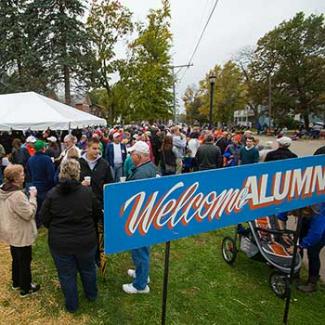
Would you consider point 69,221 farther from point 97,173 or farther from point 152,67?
point 152,67

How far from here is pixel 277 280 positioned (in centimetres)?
380

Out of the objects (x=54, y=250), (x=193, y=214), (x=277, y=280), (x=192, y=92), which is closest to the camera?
(x=193, y=214)

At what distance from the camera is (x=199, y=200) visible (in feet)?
7.33

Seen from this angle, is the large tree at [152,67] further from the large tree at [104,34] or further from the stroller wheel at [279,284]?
the stroller wheel at [279,284]

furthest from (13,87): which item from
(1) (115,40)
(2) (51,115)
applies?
(2) (51,115)

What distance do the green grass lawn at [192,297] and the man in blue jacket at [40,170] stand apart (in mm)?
1088

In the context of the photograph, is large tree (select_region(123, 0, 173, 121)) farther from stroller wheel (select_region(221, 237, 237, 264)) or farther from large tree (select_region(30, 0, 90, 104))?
stroller wheel (select_region(221, 237, 237, 264))

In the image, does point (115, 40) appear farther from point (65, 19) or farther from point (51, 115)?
point (51, 115)

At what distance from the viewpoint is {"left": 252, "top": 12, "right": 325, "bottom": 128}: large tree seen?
38906 millimetres

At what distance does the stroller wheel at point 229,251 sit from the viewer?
448 cm

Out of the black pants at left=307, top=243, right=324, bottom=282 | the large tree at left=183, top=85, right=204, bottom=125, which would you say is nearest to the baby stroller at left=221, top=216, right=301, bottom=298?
the black pants at left=307, top=243, right=324, bottom=282

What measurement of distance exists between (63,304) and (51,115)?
7.09m

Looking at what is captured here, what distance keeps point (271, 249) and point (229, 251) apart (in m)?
0.85

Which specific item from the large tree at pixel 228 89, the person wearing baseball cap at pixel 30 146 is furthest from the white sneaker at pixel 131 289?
the large tree at pixel 228 89
